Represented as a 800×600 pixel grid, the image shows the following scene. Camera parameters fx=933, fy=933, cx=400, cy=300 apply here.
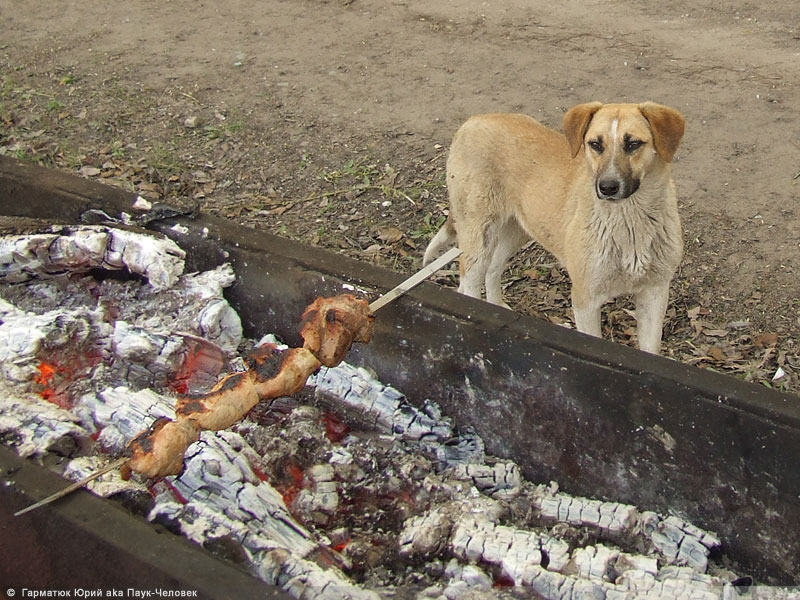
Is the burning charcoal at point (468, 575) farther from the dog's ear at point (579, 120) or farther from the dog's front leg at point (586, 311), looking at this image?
the dog's ear at point (579, 120)

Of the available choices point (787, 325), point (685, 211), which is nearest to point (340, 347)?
point (787, 325)

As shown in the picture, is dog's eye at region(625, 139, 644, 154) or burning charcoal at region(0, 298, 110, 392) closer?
burning charcoal at region(0, 298, 110, 392)

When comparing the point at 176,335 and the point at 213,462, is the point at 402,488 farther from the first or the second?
the point at 176,335

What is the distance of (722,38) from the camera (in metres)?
7.26

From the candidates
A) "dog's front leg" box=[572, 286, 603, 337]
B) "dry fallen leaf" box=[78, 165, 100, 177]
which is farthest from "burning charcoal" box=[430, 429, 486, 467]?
"dry fallen leaf" box=[78, 165, 100, 177]

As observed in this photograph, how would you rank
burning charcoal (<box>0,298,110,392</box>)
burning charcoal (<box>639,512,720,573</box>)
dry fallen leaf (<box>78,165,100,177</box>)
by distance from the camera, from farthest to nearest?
dry fallen leaf (<box>78,165,100,177</box>) < burning charcoal (<box>0,298,110,392</box>) < burning charcoal (<box>639,512,720,573</box>)

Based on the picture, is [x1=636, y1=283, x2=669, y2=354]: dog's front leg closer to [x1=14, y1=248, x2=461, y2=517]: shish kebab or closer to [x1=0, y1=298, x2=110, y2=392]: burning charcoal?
[x1=14, y1=248, x2=461, y2=517]: shish kebab

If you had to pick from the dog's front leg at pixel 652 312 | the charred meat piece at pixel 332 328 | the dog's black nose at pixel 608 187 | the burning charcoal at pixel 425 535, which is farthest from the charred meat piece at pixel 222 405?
the dog's front leg at pixel 652 312

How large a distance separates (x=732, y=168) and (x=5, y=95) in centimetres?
559

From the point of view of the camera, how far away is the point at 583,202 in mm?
4191

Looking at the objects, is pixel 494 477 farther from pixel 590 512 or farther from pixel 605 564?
pixel 605 564

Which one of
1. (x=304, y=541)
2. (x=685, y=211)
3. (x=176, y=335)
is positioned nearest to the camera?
(x=304, y=541)

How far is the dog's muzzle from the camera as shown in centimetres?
378

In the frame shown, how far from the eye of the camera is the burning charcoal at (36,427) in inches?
115
